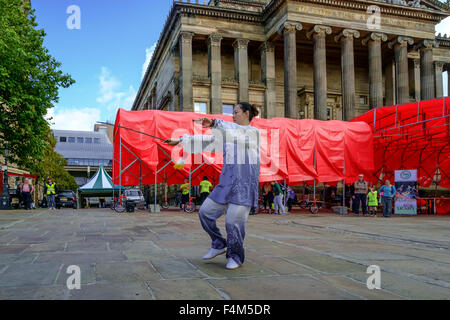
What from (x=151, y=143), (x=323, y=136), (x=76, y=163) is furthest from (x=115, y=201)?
(x=76, y=163)

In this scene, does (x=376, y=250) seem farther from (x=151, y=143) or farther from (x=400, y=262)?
(x=151, y=143)

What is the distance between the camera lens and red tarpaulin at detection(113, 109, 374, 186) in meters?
17.7

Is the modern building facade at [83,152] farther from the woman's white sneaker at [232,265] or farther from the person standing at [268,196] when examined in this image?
the woman's white sneaker at [232,265]

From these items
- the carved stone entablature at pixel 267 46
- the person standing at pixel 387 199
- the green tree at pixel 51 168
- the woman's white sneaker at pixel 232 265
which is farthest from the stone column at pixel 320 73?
the woman's white sneaker at pixel 232 265

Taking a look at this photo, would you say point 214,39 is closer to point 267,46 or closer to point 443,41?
point 267,46

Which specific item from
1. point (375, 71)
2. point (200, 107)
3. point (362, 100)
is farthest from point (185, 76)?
point (362, 100)

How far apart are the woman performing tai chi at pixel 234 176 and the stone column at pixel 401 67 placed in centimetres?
2977

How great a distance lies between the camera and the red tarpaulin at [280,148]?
17688mm

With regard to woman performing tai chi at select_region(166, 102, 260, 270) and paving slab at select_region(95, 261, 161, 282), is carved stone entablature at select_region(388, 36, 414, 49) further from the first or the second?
paving slab at select_region(95, 261, 161, 282)

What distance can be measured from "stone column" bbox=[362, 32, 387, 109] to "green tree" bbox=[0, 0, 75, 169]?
2121cm

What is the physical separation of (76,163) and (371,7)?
71182 mm

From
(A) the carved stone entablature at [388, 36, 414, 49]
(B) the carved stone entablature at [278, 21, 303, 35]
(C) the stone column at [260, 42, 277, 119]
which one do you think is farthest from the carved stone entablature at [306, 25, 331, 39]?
(A) the carved stone entablature at [388, 36, 414, 49]
